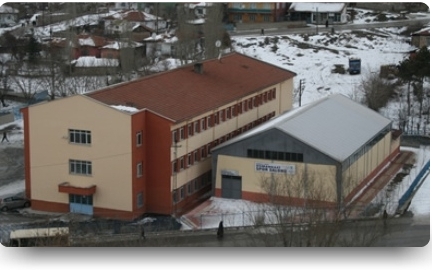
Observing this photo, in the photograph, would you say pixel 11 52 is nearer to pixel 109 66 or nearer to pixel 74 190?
pixel 109 66

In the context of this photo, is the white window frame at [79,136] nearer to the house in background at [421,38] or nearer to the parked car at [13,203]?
the parked car at [13,203]

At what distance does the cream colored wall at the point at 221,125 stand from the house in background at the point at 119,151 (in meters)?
0.03

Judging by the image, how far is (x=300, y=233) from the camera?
10.1 m

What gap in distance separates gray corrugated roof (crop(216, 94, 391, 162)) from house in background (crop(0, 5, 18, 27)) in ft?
37.8

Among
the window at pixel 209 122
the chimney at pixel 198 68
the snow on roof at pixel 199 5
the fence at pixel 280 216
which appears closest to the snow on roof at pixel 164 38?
the snow on roof at pixel 199 5

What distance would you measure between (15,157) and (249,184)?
225 inches

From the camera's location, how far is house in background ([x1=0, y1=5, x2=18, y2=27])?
23938 mm

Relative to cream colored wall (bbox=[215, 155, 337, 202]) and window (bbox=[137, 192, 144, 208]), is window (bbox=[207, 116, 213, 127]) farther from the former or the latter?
window (bbox=[137, 192, 144, 208])

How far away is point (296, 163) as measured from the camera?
13.1 m

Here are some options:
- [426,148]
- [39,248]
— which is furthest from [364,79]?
[39,248]

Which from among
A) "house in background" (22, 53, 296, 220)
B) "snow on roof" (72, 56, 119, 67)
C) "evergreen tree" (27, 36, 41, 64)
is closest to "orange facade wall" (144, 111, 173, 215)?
"house in background" (22, 53, 296, 220)

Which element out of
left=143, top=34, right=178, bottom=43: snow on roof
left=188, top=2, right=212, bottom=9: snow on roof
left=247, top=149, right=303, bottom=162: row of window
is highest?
left=188, top=2, right=212, bottom=9: snow on roof

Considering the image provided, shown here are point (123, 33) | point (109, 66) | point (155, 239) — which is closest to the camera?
point (155, 239)

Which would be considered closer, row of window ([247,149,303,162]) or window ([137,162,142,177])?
window ([137,162,142,177])
